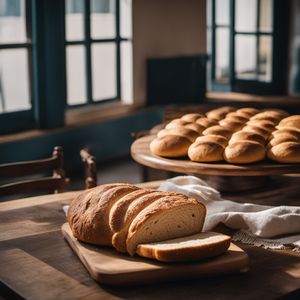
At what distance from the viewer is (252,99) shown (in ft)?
20.3

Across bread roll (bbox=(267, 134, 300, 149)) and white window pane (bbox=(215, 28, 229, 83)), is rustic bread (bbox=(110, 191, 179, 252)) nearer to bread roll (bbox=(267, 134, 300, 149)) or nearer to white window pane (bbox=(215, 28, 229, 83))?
bread roll (bbox=(267, 134, 300, 149))

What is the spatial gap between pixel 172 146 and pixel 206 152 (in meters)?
0.12

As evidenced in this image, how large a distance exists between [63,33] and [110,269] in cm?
384

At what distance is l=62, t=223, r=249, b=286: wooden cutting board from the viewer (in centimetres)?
138

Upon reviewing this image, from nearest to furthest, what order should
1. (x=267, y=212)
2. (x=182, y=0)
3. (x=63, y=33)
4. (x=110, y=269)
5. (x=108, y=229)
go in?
(x=110, y=269) → (x=108, y=229) → (x=267, y=212) → (x=63, y=33) → (x=182, y=0)

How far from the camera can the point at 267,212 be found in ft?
5.73

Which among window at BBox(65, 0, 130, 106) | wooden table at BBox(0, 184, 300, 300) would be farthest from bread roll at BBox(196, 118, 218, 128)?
window at BBox(65, 0, 130, 106)

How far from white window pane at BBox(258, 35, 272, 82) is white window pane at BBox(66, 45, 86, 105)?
192 cm

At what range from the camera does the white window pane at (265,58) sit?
652 cm

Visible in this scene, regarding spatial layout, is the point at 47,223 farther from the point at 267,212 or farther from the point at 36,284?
the point at 267,212

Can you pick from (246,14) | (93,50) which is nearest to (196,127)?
(93,50)

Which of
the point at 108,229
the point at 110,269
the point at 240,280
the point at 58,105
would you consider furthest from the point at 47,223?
the point at 58,105

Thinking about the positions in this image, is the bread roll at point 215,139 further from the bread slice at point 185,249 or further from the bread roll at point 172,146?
the bread slice at point 185,249

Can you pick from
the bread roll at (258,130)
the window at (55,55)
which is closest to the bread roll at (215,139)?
the bread roll at (258,130)
